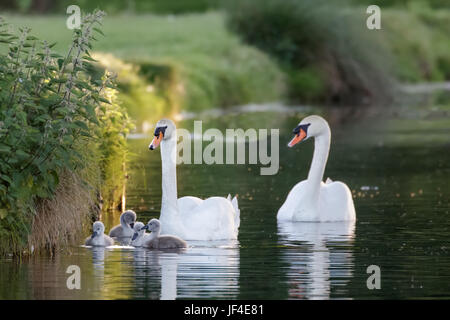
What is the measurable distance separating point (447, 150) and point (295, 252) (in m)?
13.8

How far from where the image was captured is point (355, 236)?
15.6 metres

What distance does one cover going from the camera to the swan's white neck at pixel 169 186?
1512 cm

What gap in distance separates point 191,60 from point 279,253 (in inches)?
1174

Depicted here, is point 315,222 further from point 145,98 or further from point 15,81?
point 145,98

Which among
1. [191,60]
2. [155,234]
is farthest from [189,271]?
[191,60]

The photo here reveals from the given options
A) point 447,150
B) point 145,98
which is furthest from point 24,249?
point 145,98

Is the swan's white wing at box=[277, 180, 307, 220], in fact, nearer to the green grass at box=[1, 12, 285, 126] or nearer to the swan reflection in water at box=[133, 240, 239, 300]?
the swan reflection in water at box=[133, 240, 239, 300]

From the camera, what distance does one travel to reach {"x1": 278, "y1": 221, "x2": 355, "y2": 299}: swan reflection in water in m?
12.1

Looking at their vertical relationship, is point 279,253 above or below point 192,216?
below

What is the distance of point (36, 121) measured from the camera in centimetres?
1325

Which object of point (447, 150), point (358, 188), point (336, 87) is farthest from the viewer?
point (336, 87)

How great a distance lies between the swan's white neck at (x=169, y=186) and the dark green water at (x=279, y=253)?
568 mm

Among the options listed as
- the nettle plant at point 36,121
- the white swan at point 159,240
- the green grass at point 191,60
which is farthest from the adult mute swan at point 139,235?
the green grass at point 191,60

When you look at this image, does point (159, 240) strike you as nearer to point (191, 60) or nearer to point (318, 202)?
point (318, 202)
